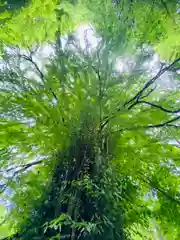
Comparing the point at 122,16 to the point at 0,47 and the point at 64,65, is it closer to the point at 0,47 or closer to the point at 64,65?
the point at 64,65

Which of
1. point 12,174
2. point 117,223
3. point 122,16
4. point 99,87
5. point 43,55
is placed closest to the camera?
point 117,223

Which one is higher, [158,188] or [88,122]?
[88,122]

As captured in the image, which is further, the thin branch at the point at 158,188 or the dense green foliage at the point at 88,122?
the thin branch at the point at 158,188

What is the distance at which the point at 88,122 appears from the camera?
1.46 metres

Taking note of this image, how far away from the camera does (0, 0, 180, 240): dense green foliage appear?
3.90ft

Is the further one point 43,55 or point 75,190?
point 43,55

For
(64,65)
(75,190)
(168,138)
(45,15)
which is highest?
(45,15)

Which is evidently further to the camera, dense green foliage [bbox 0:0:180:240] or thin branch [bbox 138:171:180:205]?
thin branch [bbox 138:171:180:205]

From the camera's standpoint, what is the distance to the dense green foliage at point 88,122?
3.90 feet

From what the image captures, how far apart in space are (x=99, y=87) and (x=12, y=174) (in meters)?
0.79

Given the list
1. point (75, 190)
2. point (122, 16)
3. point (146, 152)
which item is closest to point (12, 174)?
point (75, 190)

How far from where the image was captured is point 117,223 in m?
1.10

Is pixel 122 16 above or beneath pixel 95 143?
above

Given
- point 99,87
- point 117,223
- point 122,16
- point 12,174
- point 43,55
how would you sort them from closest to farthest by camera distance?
point 117,223, point 122,16, point 99,87, point 12,174, point 43,55
